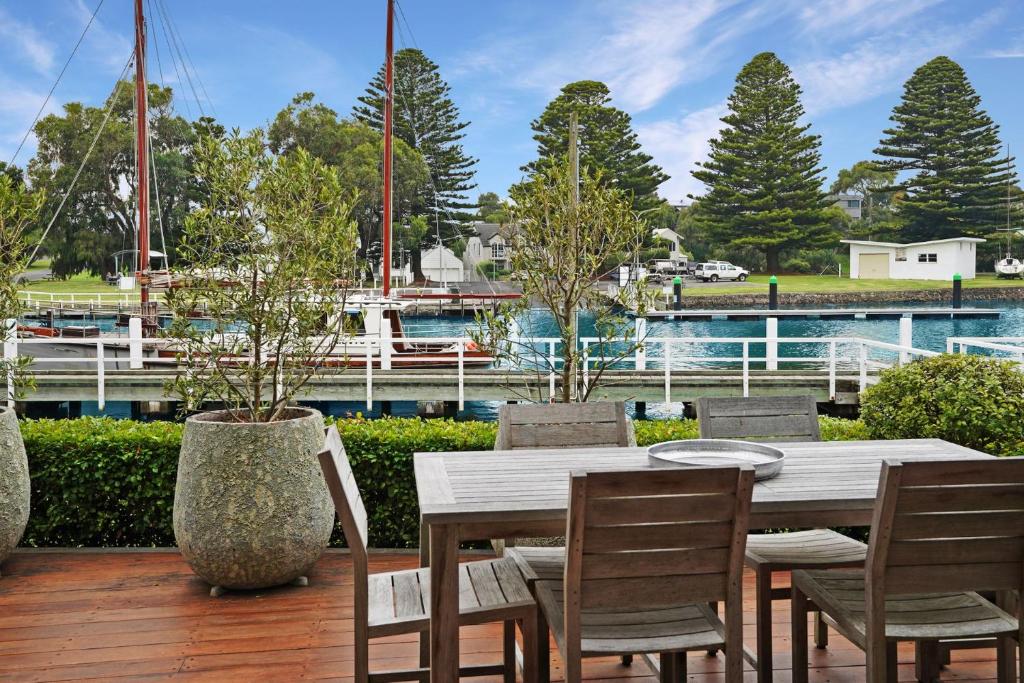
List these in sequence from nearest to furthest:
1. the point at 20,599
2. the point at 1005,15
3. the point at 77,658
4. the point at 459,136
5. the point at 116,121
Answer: the point at 77,658, the point at 20,599, the point at 116,121, the point at 459,136, the point at 1005,15

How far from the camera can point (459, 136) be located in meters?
39.9

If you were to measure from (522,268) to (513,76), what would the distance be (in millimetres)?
49466

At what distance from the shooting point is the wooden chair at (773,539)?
→ 2.68 m

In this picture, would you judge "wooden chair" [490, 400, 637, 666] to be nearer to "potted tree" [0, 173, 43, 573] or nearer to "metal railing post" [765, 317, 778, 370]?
"potted tree" [0, 173, 43, 573]

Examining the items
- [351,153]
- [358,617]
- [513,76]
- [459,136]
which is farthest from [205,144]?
[513,76]

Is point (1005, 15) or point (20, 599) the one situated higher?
point (1005, 15)

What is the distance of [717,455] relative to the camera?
9.45 ft

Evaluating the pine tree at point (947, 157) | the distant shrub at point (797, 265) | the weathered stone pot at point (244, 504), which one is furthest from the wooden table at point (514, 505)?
the pine tree at point (947, 157)

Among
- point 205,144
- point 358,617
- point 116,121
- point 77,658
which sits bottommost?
point 77,658

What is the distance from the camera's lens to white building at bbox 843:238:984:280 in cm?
3781

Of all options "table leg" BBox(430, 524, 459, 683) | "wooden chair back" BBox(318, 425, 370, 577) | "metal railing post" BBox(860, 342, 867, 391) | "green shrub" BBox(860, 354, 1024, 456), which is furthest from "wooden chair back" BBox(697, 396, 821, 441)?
"metal railing post" BBox(860, 342, 867, 391)

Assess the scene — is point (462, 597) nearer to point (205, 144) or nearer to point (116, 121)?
point (205, 144)

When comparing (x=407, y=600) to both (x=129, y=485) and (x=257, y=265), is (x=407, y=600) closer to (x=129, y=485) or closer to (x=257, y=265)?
(x=257, y=265)

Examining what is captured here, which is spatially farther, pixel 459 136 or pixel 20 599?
pixel 459 136
